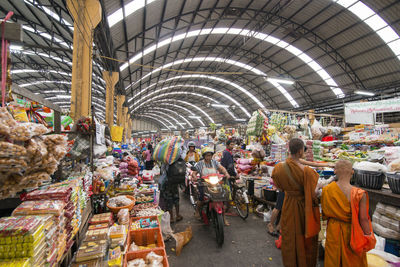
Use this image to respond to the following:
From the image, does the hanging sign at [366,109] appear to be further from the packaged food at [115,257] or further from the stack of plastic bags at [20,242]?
the stack of plastic bags at [20,242]

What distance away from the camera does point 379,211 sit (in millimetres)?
2406

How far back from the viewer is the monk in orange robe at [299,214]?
7.50ft

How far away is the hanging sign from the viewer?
24.0 ft

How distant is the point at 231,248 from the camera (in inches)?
129

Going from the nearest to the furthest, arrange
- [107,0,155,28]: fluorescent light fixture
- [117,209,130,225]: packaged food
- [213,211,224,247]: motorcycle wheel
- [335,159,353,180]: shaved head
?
[335,159,353,180]: shaved head, [117,209,130,225]: packaged food, [213,211,224,247]: motorcycle wheel, [107,0,155,28]: fluorescent light fixture

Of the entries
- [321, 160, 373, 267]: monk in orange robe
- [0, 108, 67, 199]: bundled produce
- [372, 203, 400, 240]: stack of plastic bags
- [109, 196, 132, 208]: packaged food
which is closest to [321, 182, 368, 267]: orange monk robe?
[321, 160, 373, 267]: monk in orange robe

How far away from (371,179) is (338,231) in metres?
1.12

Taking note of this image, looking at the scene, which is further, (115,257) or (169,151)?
(169,151)

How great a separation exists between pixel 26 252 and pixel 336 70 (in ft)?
56.6

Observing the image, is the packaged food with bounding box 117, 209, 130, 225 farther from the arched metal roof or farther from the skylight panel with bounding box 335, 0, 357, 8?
the skylight panel with bounding box 335, 0, 357, 8

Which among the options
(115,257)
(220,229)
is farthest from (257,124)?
(115,257)

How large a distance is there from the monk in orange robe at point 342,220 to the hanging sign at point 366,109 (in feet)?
25.7

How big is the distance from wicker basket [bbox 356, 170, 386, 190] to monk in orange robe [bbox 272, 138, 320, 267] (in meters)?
0.95

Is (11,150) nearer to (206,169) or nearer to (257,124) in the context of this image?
(206,169)
